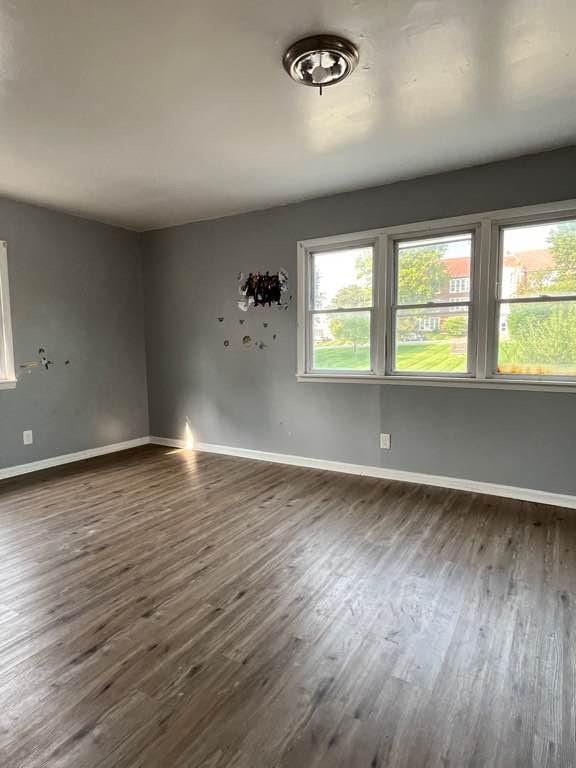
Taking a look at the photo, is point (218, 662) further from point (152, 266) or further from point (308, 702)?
point (152, 266)

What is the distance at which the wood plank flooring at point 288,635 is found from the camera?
1.32 m

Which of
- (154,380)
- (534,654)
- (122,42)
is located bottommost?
(534,654)

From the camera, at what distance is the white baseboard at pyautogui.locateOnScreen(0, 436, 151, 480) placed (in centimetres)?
405

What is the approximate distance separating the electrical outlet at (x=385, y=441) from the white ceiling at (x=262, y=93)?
2171 mm

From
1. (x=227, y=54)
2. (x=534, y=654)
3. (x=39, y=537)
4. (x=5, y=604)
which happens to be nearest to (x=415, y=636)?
(x=534, y=654)

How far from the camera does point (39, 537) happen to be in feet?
9.00

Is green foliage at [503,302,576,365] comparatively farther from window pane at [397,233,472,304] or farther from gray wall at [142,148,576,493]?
window pane at [397,233,472,304]

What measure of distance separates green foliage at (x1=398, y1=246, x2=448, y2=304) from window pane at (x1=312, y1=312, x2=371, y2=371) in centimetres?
39

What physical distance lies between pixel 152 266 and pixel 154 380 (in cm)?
137

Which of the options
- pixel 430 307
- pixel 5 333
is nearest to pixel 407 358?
pixel 430 307

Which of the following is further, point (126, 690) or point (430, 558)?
point (430, 558)

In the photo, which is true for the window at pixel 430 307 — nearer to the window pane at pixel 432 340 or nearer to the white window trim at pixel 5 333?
the window pane at pixel 432 340

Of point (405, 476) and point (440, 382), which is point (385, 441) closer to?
point (405, 476)

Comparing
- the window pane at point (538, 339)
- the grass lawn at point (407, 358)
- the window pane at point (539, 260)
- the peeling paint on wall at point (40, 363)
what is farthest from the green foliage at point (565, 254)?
the peeling paint on wall at point (40, 363)
